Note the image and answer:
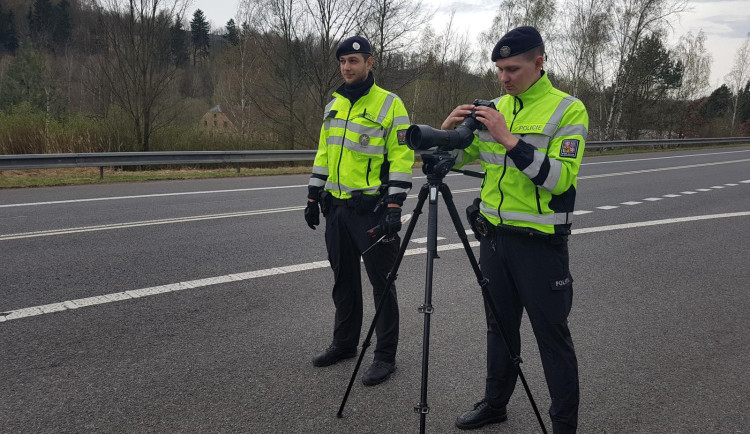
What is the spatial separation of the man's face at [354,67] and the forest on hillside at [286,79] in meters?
13.2

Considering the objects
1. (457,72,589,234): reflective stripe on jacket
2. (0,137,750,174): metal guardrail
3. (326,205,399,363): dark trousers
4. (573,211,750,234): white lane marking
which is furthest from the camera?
(0,137,750,174): metal guardrail

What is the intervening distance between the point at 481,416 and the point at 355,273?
129cm

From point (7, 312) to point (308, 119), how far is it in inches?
771

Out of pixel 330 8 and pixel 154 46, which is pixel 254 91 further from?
pixel 154 46

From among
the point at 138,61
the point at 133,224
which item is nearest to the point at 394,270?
the point at 133,224

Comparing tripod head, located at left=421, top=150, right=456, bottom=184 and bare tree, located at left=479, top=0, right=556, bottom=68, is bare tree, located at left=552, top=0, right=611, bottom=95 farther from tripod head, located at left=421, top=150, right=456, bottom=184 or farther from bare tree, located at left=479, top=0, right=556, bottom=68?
tripod head, located at left=421, top=150, right=456, bottom=184

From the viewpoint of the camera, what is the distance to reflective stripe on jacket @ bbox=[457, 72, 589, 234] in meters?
2.45

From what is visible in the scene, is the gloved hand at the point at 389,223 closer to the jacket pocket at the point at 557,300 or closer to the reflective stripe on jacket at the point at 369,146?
the reflective stripe on jacket at the point at 369,146

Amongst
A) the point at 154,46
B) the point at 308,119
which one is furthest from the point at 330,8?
the point at 154,46

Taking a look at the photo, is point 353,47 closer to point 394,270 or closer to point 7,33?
point 394,270

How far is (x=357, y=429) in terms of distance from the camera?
291cm

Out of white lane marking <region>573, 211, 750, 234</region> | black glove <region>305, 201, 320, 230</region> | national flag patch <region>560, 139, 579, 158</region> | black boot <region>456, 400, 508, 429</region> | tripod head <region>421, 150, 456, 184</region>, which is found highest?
national flag patch <region>560, 139, 579, 158</region>

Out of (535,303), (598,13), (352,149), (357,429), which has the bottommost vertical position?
(357,429)

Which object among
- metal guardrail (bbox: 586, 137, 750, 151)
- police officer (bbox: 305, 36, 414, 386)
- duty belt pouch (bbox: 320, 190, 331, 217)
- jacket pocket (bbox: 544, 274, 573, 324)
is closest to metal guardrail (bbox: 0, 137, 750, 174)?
duty belt pouch (bbox: 320, 190, 331, 217)
